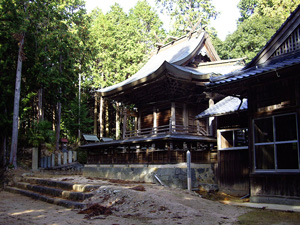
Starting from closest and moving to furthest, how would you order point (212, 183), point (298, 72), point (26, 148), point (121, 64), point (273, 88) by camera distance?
point (298, 72)
point (273, 88)
point (212, 183)
point (26, 148)
point (121, 64)

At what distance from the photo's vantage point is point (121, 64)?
1331 inches

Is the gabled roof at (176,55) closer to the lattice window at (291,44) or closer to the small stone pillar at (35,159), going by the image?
the small stone pillar at (35,159)

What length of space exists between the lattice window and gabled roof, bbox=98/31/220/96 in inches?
307

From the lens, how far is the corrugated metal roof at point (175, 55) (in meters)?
20.0

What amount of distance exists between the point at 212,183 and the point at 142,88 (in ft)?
26.1

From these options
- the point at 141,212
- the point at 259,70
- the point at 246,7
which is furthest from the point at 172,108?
the point at 246,7

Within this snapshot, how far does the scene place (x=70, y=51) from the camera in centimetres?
2614

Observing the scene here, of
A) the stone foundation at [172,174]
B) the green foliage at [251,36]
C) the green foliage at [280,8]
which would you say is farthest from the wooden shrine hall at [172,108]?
the green foliage at [280,8]

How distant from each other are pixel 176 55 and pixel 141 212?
53.2ft

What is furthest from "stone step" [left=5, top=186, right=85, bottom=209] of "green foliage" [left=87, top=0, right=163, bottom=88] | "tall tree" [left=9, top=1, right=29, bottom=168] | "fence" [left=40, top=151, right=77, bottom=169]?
"green foliage" [left=87, top=0, right=163, bottom=88]

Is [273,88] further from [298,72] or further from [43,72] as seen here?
[43,72]

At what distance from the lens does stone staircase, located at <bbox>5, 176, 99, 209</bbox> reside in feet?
30.9

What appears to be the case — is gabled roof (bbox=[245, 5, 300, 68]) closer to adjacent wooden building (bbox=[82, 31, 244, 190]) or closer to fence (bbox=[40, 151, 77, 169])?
adjacent wooden building (bbox=[82, 31, 244, 190])

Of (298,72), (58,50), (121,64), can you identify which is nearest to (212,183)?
(298,72)
